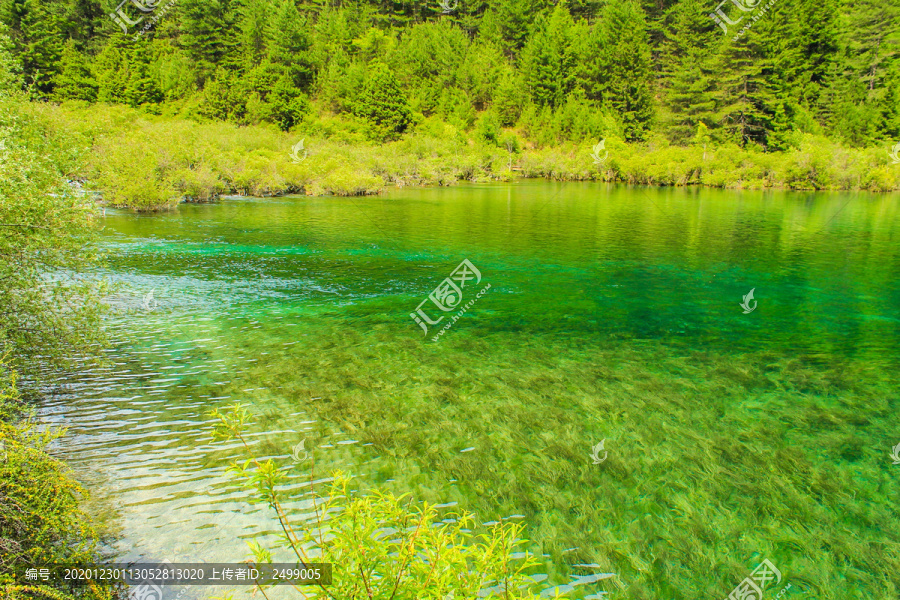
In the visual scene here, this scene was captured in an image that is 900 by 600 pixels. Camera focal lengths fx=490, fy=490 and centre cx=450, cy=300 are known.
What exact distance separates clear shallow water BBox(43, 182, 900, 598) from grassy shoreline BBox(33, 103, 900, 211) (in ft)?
44.7

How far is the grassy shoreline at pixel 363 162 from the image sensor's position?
3109cm

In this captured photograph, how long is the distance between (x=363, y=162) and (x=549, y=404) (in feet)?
155

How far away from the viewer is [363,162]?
170ft

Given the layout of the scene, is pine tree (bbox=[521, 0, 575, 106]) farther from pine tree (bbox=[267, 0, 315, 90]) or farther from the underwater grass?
the underwater grass

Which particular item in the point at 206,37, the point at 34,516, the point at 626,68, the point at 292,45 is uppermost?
the point at 206,37

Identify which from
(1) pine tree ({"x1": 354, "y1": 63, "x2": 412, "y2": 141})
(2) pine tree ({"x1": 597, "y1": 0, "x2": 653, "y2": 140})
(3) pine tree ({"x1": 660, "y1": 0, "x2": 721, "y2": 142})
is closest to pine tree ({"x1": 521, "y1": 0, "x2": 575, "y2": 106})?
(2) pine tree ({"x1": 597, "y1": 0, "x2": 653, "y2": 140})

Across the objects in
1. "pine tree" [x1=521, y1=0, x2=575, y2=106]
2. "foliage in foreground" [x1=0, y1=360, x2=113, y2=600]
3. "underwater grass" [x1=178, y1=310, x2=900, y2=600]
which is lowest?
"underwater grass" [x1=178, y1=310, x2=900, y2=600]

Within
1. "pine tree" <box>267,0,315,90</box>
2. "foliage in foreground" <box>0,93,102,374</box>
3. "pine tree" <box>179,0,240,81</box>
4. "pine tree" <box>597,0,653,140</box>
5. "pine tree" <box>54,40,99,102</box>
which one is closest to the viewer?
"foliage in foreground" <box>0,93,102,374</box>

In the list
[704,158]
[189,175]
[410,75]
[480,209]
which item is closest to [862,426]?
[480,209]

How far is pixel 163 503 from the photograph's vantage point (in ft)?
20.1

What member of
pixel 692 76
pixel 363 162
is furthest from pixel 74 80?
pixel 692 76

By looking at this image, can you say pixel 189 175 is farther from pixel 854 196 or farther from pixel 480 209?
pixel 854 196

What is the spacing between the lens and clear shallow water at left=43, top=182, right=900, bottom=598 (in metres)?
5.84

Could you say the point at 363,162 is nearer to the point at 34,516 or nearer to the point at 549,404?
the point at 549,404
